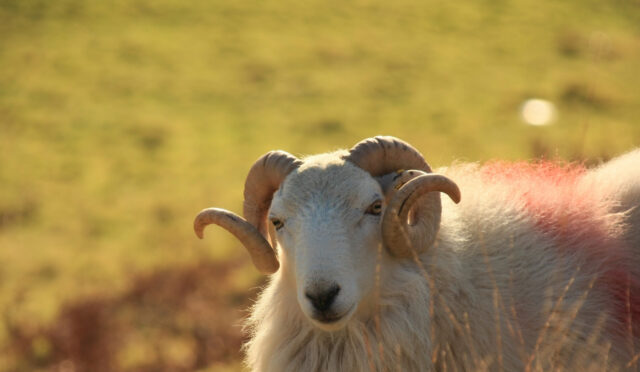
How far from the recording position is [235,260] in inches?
518

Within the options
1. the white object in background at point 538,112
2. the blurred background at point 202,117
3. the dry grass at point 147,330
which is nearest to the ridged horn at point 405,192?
the blurred background at point 202,117

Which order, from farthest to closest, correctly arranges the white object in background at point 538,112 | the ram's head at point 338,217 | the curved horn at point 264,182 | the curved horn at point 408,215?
the white object in background at point 538,112
the curved horn at point 264,182
the curved horn at point 408,215
the ram's head at point 338,217

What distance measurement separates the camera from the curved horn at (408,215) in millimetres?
4465

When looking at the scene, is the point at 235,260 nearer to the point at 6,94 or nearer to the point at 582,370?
the point at 582,370

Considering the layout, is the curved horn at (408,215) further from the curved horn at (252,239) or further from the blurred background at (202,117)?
the blurred background at (202,117)

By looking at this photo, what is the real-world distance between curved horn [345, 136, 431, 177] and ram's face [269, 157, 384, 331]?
9 centimetres

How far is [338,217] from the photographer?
14.6 ft

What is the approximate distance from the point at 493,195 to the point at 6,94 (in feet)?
71.8

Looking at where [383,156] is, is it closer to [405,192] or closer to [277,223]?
[405,192]

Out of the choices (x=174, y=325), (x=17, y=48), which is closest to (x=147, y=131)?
(x=17, y=48)

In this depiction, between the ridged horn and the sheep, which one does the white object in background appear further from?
the ridged horn

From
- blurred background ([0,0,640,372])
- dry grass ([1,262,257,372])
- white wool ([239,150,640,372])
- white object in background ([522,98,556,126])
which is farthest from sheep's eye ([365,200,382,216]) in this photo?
white object in background ([522,98,556,126])

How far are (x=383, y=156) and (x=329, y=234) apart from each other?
2.48 ft

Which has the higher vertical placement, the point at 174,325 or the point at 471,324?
the point at 471,324
